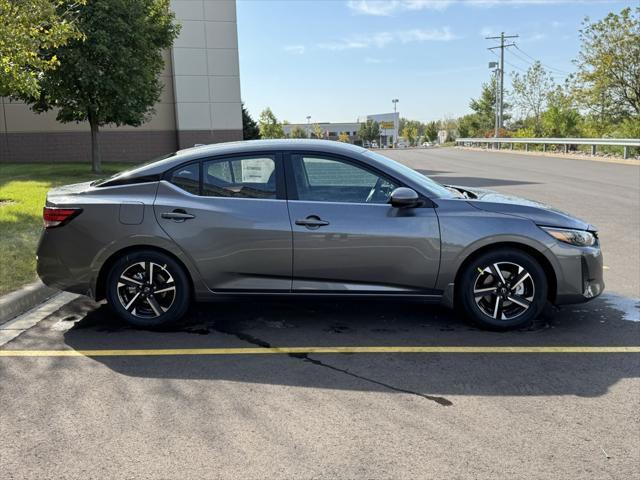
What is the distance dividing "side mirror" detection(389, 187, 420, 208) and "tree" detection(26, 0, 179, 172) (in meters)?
14.6

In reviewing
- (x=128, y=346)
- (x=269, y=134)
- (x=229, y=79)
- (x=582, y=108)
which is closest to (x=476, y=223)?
(x=128, y=346)

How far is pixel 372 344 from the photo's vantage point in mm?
4633

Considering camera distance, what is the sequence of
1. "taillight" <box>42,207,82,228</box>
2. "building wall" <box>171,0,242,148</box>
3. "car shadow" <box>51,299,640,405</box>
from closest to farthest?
"car shadow" <box>51,299,640,405</box> → "taillight" <box>42,207,82,228</box> → "building wall" <box>171,0,242,148</box>

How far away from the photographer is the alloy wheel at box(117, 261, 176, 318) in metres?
4.91

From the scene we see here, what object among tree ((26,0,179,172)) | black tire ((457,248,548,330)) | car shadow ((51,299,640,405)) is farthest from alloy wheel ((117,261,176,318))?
tree ((26,0,179,172))

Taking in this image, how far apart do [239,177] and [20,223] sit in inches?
229

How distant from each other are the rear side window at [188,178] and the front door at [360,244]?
813 mm

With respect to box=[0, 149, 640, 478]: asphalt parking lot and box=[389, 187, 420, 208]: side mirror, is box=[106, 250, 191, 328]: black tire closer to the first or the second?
box=[0, 149, 640, 478]: asphalt parking lot

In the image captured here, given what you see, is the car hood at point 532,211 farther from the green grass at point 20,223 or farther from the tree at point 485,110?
the tree at point 485,110

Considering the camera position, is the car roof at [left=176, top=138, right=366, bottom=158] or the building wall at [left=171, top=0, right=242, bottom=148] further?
the building wall at [left=171, top=0, right=242, bottom=148]

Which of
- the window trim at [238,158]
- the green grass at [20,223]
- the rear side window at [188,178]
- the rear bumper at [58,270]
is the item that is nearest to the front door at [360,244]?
the window trim at [238,158]

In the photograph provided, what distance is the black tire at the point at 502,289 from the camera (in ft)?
15.8

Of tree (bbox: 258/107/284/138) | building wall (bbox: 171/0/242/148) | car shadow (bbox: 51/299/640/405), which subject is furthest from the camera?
tree (bbox: 258/107/284/138)

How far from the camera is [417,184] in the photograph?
4.91m
